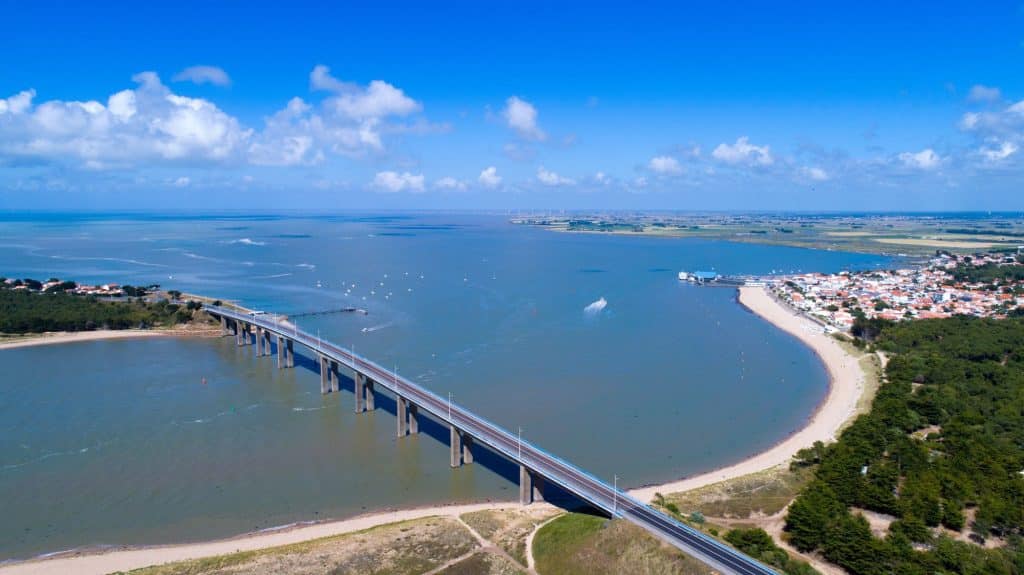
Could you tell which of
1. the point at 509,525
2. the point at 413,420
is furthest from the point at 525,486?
the point at 413,420

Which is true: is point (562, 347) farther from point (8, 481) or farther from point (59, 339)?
point (59, 339)

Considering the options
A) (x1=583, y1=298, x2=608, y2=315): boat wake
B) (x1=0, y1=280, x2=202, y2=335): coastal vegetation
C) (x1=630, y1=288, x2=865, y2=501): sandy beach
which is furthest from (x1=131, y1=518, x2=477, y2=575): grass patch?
(x1=0, y1=280, x2=202, y2=335): coastal vegetation

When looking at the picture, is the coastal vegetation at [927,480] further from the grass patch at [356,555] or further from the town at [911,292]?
the town at [911,292]

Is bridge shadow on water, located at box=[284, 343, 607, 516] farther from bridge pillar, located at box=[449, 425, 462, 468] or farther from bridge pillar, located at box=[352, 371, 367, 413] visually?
bridge pillar, located at box=[352, 371, 367, 413]

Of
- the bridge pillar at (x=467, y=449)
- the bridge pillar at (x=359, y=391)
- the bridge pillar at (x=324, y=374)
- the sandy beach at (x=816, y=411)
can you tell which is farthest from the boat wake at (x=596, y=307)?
the bridge pillar at (x=467, y=449)

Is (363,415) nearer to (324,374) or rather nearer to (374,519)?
(324,374)

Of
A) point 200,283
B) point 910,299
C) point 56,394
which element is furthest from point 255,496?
point 910,299
